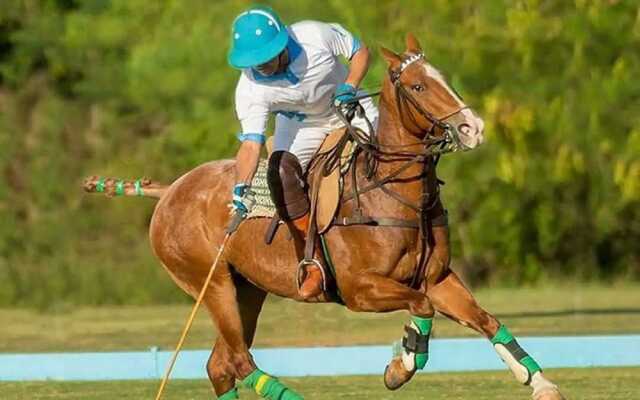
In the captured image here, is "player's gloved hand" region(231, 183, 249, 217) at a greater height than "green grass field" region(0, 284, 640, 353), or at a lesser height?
greater

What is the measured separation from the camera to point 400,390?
1242 centimetres

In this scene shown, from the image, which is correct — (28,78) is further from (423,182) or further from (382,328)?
(423,182)

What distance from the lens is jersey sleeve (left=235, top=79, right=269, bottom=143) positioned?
9031 mm

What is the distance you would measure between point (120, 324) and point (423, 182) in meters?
14.8

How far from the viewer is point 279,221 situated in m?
9.38

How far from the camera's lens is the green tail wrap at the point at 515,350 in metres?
8.24

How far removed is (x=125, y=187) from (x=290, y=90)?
208cm

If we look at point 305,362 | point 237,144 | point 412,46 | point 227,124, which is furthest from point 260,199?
point 227,124

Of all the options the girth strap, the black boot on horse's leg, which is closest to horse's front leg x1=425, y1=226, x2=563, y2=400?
the girth strap

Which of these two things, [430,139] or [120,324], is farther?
[120,324]

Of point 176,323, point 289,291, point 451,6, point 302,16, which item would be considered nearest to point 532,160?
point 451,6

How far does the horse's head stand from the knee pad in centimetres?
80

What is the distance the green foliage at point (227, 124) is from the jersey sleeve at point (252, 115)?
12.8 metres

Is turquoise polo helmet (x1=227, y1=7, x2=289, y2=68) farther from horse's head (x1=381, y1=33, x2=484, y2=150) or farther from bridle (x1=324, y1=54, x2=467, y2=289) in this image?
horse's head (x1=381, y1=33, x2=484, y2=150)
